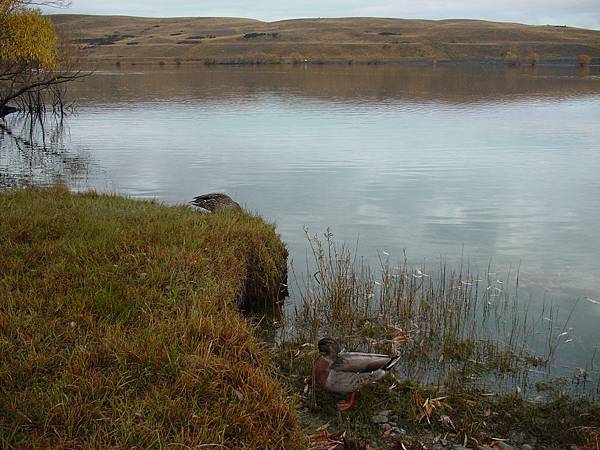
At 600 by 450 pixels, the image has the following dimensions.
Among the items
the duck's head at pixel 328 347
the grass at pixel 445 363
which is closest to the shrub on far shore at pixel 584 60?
the grass at pixel 445 363

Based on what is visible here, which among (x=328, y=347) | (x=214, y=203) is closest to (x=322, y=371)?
(x=328, y=347)

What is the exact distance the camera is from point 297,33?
173875 mm

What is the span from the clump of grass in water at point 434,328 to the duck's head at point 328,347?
1.39 m

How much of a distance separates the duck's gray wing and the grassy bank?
0.89m

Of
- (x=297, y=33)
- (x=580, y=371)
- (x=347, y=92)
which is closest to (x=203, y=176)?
(x=580, y=371)

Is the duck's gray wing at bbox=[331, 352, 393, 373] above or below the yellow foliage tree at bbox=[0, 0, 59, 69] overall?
below

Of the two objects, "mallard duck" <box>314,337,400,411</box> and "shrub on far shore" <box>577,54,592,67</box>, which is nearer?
"mallard duck" <box>314,337,400,411</box>

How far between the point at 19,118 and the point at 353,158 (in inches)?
1002

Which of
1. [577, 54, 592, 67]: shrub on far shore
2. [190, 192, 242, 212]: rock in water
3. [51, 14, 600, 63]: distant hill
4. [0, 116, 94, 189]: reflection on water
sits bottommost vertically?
[0, 116, 94, 189]: reflection on water

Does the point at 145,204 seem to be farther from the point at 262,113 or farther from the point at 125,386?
the point at 262,113

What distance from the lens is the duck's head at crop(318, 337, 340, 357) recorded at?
7391 millimetres

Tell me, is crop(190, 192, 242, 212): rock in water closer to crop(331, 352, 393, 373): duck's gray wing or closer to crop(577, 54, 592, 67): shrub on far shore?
crop(331, 352, 393, 373): duck's gray wing

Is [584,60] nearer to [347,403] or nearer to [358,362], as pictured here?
[358,362]

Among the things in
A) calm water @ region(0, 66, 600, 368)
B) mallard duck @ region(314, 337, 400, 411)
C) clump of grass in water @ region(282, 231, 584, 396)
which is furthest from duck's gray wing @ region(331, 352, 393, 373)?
calm water @ region(0, 66, 600, 368)
